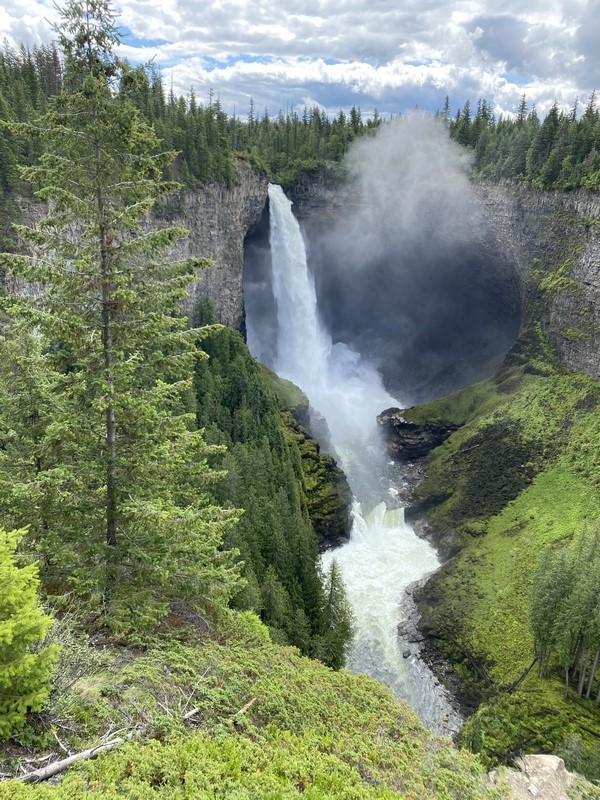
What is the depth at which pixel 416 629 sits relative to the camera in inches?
1671

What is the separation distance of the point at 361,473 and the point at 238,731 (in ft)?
197

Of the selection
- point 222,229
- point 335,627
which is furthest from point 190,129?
point 335,627

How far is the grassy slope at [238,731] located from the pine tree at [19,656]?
65 centimetres

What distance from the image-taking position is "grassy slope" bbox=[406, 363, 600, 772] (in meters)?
31.4

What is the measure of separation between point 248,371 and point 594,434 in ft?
124

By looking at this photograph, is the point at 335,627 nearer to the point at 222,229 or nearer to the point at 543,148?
the point at 222,229

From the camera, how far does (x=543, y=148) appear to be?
68875 millimetres

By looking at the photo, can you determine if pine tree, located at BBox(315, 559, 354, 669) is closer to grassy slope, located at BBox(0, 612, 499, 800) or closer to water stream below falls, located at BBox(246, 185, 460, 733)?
water stream below falls, located at BBox(246, 185, 460, 733)

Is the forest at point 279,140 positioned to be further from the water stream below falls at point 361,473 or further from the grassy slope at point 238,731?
the grassy slope at point 238,731

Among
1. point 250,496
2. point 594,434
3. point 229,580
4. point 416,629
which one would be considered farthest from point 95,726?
point 594,434

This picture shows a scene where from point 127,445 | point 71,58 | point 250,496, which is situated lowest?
point 250,496

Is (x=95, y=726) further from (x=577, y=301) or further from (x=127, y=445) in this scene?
(x=577, y=301)

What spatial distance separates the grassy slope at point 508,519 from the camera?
31.4 metres

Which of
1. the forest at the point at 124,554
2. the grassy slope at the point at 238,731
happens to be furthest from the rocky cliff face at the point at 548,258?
the forest at the point at 124,554
